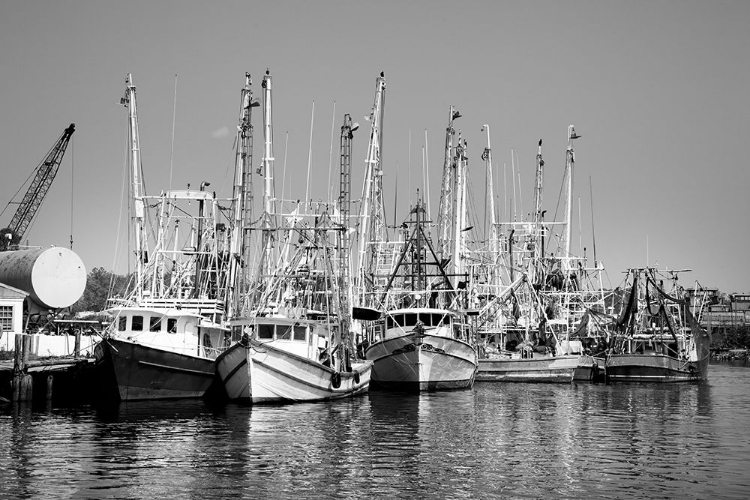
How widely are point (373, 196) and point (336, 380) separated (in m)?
26.3

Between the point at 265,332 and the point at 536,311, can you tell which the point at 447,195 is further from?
the point at 265,332

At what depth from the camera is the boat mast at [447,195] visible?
2872 inches

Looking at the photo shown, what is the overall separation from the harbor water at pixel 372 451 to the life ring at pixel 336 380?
31.9 inches

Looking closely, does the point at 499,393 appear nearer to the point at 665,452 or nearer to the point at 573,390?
the point at 573,390

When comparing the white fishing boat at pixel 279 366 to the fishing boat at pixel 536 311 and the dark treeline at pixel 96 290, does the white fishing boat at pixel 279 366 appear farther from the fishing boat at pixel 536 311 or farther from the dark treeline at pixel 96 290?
the dark treeline at pixel 96 290

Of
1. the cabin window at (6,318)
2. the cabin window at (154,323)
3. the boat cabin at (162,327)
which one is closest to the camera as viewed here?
the boat cabin at (162,327)

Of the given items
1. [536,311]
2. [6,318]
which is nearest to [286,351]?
[6,318]

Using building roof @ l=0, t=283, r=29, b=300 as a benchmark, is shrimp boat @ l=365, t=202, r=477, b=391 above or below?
below

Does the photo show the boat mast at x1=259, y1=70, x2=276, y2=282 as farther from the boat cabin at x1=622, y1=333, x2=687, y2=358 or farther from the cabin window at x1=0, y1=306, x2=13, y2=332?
the boat cabin at x1=622, y1=333, x2=687, y2=358

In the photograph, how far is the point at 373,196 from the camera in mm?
68938

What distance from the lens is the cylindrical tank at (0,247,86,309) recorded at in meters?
66.9

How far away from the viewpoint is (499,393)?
178 feet

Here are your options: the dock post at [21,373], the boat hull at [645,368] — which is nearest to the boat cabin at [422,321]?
the boat hull at [645,368]

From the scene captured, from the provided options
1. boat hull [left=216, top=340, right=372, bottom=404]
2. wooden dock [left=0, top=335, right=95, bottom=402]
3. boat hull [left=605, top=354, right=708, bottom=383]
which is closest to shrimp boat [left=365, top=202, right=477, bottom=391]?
boat hull [left=216, top=340, right=372, bottom=404]
